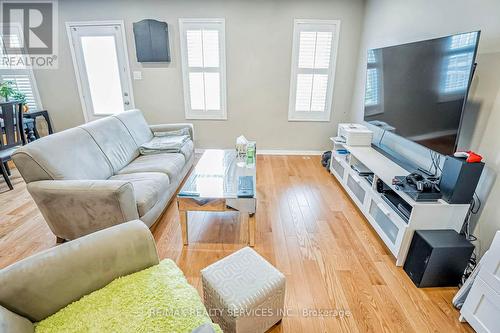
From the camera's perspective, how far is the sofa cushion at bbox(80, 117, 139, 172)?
7.88 feet

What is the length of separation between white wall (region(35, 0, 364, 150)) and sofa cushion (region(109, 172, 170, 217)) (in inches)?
79.3

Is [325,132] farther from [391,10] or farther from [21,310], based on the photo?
[21,310]

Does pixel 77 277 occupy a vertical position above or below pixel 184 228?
above

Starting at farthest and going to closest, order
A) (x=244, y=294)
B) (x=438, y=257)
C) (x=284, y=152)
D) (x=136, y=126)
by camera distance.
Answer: (x=284, y=152) < (x=136, y=126) < (x=438, y=257) < (x=244, y=294)

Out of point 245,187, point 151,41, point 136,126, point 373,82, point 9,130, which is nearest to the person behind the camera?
point 245,187

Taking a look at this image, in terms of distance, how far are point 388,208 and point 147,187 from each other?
6.46 ft

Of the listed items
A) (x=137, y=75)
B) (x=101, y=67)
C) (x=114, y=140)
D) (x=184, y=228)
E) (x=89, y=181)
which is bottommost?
(x=184, y=228)

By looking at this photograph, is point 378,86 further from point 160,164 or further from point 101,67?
point 101,67

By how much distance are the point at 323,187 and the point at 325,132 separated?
134 centimetres

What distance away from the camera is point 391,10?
9.43ft

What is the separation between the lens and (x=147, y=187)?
204cm

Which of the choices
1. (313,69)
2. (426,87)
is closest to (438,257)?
(426,87)

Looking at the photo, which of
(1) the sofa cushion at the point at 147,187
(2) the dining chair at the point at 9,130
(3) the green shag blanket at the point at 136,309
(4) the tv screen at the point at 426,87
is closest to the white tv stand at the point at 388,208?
(4) the tv screen at the point at 426,87

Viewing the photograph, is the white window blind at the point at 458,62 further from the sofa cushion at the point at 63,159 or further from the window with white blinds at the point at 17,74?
the window with white blinds at the point at 17,74
